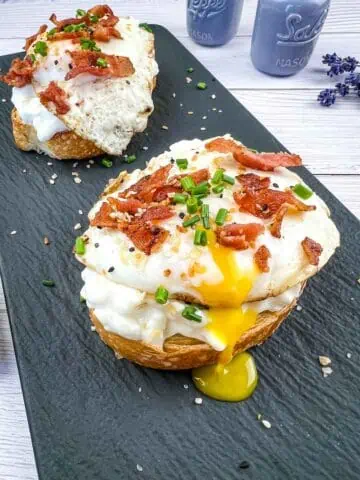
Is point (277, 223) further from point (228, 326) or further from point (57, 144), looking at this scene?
point (57, 144)

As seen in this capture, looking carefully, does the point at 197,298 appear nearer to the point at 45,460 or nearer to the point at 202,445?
the point at 202,445

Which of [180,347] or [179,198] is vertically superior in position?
[179,198]

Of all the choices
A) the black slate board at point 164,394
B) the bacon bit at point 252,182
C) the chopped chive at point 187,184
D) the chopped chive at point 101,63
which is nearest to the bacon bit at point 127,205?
the chopped chive at point 187,184

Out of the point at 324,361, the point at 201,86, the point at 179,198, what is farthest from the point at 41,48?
the point at 324,361

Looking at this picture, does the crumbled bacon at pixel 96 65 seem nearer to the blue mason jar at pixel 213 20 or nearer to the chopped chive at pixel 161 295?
the blue mason jar at pixel 213 20

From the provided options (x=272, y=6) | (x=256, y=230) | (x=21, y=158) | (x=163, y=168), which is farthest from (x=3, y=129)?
(x=256, y=230)
